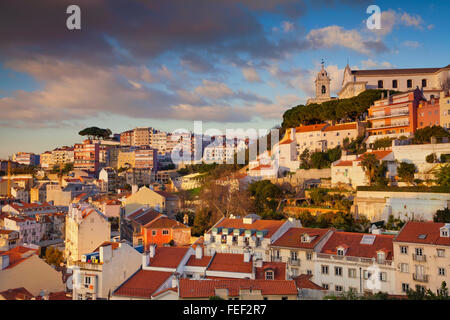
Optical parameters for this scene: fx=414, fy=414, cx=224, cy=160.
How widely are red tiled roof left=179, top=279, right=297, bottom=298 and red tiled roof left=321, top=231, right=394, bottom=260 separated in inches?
242

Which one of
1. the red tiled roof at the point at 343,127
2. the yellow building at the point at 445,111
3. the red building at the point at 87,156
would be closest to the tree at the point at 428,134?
the yellow building at the point at 445,111

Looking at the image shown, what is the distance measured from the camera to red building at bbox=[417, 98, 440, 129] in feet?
112

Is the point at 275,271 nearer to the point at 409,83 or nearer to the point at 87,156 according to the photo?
the point at 409,83

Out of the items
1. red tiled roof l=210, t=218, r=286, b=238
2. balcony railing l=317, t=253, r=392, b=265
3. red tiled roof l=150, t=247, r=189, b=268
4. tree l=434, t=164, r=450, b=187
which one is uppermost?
tree l=434, t=164, r=450, b=187

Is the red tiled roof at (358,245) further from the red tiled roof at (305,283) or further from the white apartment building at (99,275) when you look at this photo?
the white apartment building at (99,275)

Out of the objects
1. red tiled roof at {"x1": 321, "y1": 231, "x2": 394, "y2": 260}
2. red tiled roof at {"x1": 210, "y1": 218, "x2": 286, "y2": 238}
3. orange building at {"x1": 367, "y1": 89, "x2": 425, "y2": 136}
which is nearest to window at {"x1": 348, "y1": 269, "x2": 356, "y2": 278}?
red tiled roof at {"x1": 321, "y1": 231, "x2": 394, "y2": 260}

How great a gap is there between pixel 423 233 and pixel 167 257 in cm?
1106

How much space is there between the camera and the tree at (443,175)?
999 inches

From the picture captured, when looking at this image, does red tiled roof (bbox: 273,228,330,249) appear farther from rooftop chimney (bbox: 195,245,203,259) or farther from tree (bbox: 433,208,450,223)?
tree (bbox: 433,208,450,223)

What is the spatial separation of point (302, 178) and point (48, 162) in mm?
69774

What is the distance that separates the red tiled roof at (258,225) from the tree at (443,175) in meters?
11.0

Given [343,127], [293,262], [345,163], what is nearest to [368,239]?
[293,262]

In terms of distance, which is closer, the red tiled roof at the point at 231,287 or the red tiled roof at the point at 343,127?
the red tiled roof at the point at 231,287

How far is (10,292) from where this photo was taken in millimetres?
15984
